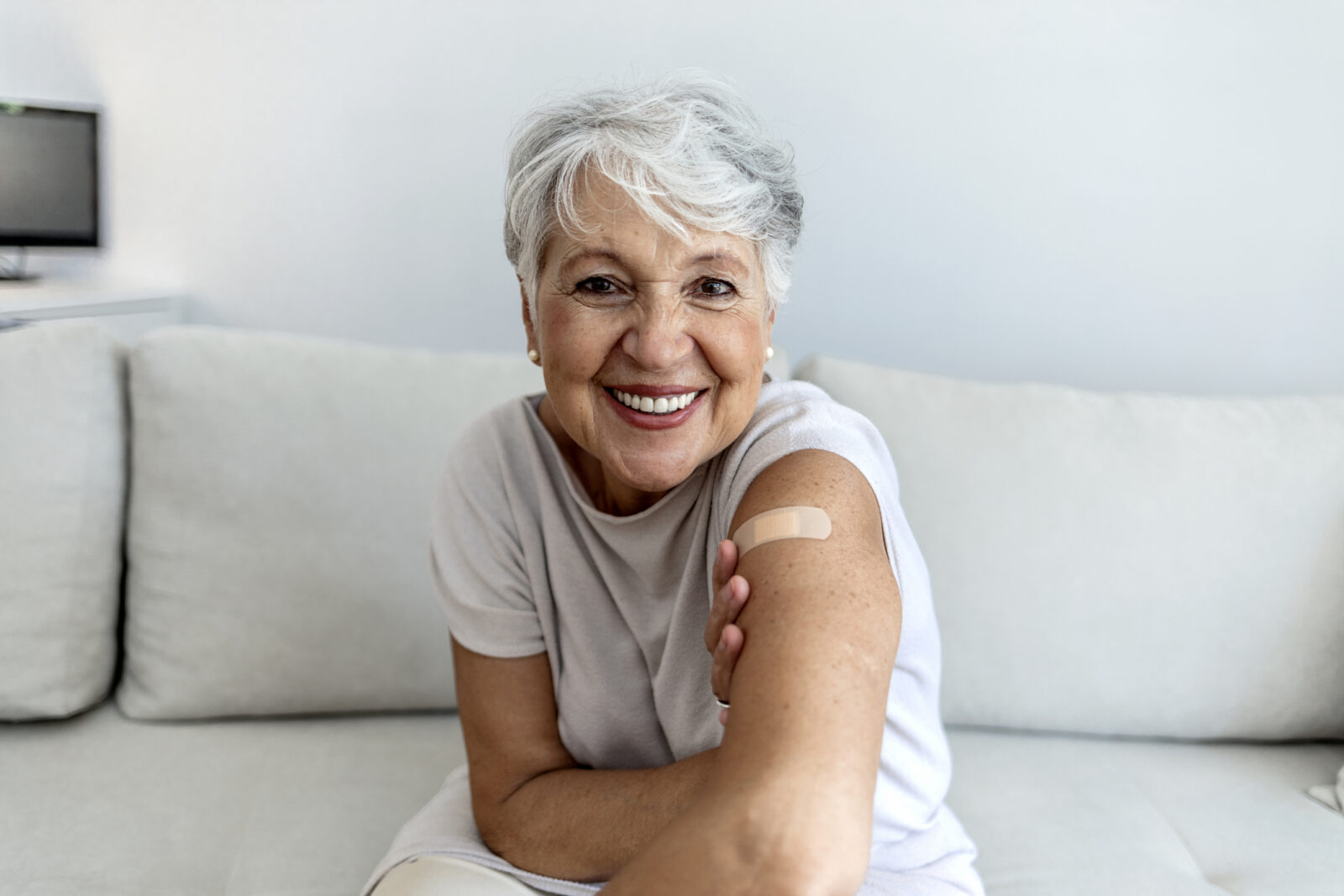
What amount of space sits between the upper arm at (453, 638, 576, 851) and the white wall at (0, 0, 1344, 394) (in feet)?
3.67

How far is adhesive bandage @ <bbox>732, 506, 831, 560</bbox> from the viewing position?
0.84 m

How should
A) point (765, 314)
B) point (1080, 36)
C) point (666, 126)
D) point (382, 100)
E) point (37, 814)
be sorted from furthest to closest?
1. point (382, 100)
2. point (1080, 36)
3. point (37, 814)
4. point (765, 314)
5. point (666, 126)

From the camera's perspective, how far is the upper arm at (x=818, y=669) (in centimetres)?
70

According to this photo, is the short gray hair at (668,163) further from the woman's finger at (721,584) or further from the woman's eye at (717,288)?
the woman's finger at (721,584)

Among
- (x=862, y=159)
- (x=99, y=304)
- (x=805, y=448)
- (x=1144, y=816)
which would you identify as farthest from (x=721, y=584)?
(x=99, y=304)

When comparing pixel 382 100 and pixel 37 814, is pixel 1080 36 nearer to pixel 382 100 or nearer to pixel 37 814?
pixel 382 100

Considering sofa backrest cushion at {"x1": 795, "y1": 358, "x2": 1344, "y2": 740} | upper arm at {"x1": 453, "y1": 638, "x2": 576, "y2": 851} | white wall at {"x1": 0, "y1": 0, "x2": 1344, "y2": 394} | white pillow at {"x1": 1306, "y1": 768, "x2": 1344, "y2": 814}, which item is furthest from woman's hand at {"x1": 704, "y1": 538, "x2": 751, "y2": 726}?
white wall at {"x1": 0, "y1": 0, "x2": 1344, "y2": 394}

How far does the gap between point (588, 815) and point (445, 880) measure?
169mm

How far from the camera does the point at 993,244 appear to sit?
79.7 inches

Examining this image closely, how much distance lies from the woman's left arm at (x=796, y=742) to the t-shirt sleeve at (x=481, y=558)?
433 mm

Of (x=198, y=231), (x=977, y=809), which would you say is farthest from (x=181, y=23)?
(x=977, y=809)

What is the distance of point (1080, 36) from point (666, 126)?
1.36 m

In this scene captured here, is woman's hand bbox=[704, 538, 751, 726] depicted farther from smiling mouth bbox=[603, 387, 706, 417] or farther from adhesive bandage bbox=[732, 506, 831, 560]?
smiling mouth bbox=[603, 387, 706, 417]

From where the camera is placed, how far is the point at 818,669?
74 cm
